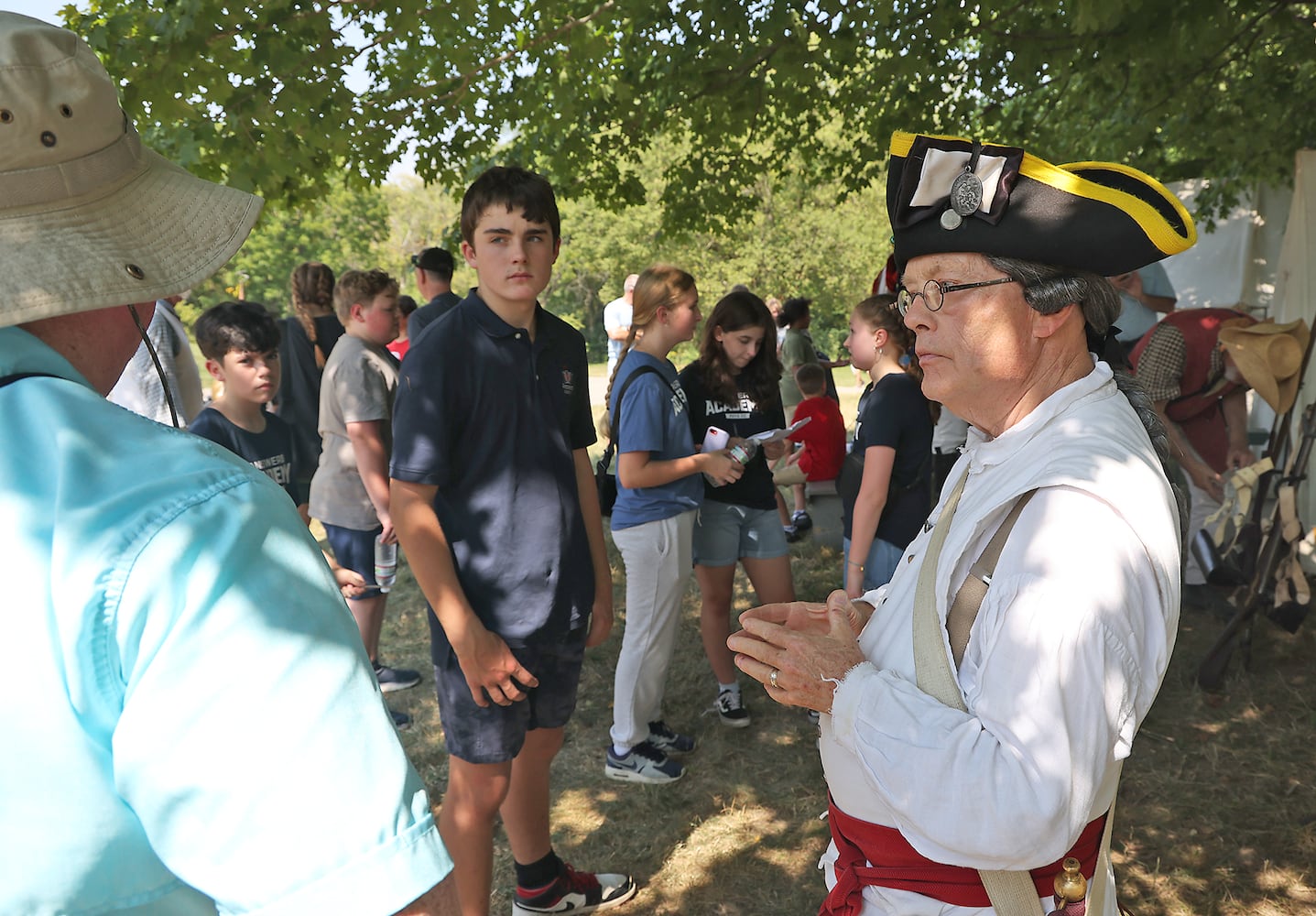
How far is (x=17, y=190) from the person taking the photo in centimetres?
92

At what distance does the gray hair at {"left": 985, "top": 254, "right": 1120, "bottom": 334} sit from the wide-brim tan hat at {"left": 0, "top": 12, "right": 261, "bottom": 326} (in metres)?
1.31

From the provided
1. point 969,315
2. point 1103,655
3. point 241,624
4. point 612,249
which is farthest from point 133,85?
point 612,249

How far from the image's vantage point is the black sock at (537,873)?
330cm

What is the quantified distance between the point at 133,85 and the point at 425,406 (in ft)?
6.74

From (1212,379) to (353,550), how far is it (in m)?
5.07

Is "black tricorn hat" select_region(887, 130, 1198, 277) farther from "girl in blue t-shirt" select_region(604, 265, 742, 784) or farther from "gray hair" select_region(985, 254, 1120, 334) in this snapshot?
"girl in blue t-shirt" select_region(604, 265, 742, 784)

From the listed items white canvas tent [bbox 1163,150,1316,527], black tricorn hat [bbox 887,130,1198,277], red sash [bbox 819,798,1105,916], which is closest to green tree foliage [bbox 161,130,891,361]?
white canvas tent [bbox 1163,150,1316,527]

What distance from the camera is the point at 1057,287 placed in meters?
1.67

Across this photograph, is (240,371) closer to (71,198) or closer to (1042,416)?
(71,198)

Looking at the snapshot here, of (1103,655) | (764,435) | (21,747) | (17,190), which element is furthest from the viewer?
(764,435)

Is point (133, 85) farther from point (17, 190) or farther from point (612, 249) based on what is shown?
point (612, 249)

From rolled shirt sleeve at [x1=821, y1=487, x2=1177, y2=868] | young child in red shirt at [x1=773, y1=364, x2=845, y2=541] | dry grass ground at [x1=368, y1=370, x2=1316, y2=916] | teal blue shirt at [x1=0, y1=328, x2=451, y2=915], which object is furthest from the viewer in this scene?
young child in red shirt at [x1=773, y1=364, x2=845, y2=541]

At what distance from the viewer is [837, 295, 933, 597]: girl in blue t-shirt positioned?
13.6ft

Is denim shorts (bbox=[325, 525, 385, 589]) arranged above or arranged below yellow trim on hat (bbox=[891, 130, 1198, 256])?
below
